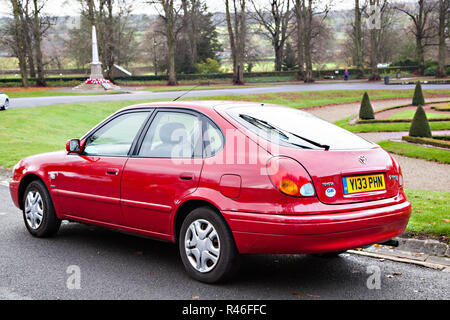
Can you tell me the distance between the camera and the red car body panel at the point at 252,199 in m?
4.36

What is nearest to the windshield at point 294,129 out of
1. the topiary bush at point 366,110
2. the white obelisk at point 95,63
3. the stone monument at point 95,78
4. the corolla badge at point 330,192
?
the corolla badge at point 330,192

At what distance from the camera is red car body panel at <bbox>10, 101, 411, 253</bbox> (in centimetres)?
436

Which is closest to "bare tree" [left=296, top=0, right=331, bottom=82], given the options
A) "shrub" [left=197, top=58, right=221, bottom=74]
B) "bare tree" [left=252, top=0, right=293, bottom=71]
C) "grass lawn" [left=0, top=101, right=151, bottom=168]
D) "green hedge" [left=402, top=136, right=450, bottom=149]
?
"bare tree" [left=252, top=0, right=293, bottom=71]

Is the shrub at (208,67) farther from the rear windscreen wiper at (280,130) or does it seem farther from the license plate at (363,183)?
the license plate at (363,183)

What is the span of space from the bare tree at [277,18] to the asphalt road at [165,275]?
65707 millimetres

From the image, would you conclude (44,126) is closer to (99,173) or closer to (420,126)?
(420,126)

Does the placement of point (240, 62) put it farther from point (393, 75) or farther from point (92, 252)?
point (92, 252)

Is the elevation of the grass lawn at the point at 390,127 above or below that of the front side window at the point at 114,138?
below

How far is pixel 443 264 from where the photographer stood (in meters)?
5.48

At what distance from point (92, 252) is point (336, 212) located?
288 cm

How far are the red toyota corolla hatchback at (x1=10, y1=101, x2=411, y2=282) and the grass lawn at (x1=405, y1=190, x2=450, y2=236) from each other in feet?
5.21

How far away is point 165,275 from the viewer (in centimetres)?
512

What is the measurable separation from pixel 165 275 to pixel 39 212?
7.40 ft
